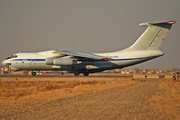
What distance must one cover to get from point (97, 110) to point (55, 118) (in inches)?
64.0

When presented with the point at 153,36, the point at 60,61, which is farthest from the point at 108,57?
the point at 153,36

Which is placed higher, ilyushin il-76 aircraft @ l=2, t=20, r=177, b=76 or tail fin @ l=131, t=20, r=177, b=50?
tail fin @ l=131, t=20, r=177, b=50

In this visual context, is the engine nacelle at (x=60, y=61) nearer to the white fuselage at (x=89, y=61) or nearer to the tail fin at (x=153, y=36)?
the white fuselage at (x=89, y=61)

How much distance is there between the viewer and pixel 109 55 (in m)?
31.3

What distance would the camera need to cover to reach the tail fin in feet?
101

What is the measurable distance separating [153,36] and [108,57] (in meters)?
6.99

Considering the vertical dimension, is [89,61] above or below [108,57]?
below

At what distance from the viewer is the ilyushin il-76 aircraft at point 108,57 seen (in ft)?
100

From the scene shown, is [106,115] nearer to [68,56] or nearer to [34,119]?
[34,119]

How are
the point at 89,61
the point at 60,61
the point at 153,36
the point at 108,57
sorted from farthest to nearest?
the point at 108,57
the point at 153,36
the point at 89,61
the point at 60,61

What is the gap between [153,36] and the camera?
31.0 metres

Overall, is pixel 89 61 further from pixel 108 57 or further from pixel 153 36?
pixel 153 36

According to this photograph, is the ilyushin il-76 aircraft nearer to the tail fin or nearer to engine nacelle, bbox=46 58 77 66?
the tail fin

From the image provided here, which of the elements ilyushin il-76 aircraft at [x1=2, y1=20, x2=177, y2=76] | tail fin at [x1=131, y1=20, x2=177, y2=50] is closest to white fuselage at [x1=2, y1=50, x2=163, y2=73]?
ilyushin il-76 aircraft at [x1=2, y1=20, x2=177, y2=76]
